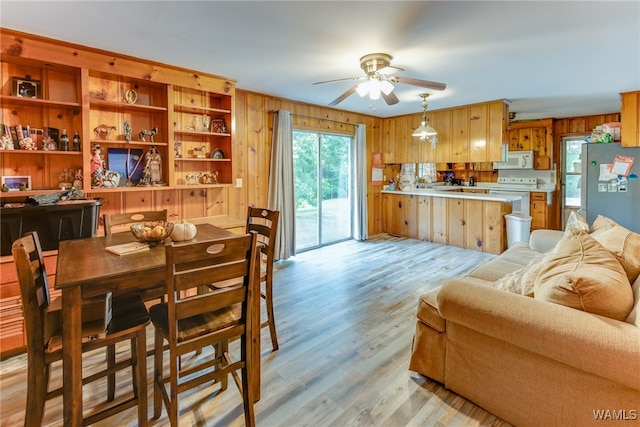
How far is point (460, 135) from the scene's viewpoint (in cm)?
555

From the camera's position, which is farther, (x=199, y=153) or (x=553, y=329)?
(x=199, y=153)

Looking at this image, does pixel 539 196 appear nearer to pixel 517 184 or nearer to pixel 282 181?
pixel 517 184

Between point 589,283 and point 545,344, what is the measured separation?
1.14ft

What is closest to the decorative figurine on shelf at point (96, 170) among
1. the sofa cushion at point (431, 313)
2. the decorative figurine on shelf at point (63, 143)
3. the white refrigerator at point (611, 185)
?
the decorative figurine on shelf at point (63, 143)

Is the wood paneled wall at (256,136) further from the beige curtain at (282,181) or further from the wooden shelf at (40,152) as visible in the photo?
the wooden shelf at (40,152)

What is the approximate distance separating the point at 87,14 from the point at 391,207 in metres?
5.54

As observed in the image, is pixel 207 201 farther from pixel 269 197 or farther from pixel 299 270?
pixel 299 270

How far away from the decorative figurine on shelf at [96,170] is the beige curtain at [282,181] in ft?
6.88

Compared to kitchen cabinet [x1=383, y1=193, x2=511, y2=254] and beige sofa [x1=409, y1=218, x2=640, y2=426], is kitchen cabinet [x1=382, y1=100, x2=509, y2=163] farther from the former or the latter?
beige sofa [x1=409, y1=218, x2=640, y2=426]

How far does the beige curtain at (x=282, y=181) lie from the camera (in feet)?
15.5

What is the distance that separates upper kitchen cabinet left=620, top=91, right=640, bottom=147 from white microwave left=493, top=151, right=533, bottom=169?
2578mm

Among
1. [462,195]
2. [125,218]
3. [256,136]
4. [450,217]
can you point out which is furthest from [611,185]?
[125,218]

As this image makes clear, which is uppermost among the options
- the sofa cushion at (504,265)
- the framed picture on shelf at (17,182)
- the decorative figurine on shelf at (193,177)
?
the decorative figurine on shelf at (193,177)

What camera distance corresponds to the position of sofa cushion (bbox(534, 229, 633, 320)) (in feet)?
5.08
